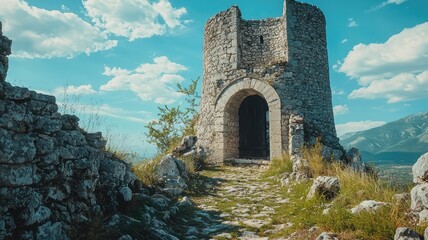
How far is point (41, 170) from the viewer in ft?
11.7

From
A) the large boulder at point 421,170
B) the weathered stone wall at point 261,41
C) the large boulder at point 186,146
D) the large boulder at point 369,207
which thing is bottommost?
the large boulder at point 369,207

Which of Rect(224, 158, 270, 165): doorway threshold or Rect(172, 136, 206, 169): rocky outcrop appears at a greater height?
Rect(172, 136, 206, 169): rocky outcrop

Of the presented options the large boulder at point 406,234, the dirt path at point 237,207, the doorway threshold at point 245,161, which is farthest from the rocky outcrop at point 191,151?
the large boulder at point 406,234

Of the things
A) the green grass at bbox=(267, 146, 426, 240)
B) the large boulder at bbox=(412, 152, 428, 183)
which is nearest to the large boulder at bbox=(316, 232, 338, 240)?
the green grass at bbox=(267, 146, 426, 240)

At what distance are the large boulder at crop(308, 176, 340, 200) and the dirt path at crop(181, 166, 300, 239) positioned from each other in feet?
2.79

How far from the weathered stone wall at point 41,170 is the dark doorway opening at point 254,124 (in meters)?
10.2

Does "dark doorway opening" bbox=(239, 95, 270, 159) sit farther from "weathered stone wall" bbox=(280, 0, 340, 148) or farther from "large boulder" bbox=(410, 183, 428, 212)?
"large boulder" bbox=(410, 183, 428, 212)

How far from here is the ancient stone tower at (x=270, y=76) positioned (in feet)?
37.7

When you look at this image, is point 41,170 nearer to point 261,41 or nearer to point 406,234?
point 406,234

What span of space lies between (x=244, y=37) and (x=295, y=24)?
201 cm

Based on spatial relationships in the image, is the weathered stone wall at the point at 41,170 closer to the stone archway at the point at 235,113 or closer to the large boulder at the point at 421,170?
the large boulder at the point at 421,170

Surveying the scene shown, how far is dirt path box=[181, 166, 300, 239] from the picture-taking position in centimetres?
486

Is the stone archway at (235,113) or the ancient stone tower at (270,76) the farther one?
the ancient stone tower at (270,76)

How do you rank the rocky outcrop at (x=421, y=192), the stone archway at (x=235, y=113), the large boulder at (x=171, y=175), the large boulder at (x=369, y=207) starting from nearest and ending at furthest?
the rocky outcrop at (x=421, y=192) < the large boulder at (x=369, y=207) < the large boulder at (x=171, y=175) < the stone archway at (x=235, y=113)
